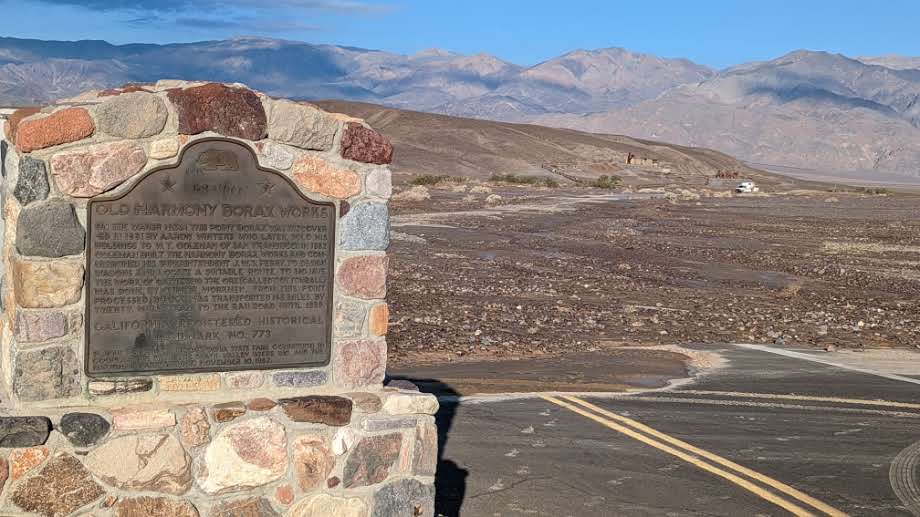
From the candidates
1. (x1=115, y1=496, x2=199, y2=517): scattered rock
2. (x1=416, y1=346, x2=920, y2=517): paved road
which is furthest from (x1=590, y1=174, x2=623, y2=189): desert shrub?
(x1=115, y1=496, x2=199, y2=517): scattered rock

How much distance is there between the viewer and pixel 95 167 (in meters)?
5.45

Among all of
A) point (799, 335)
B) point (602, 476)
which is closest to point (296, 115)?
point (602, 476)

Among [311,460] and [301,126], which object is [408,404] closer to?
[311,460]

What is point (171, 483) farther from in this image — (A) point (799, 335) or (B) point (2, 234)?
(A) point (799, 335)

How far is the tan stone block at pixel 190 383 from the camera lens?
575 cm

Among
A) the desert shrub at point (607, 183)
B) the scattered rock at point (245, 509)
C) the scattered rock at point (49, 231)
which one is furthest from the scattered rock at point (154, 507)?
the desert shrub at point (607, 183)

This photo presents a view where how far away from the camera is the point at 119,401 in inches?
222

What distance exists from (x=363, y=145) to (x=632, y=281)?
1642 centimetres

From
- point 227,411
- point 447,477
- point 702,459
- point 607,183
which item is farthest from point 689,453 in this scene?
point 607,183

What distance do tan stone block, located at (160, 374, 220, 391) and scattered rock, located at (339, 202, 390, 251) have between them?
1044 millimetres

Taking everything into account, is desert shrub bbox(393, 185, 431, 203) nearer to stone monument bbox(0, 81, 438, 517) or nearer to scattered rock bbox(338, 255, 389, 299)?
scattered rock bbox(338, 255, 389, 299)

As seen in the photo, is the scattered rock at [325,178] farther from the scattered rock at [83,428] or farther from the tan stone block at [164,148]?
the scattered rock at [83,428]

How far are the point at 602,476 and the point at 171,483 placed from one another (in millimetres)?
3146

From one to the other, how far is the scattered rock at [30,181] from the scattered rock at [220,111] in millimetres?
742
